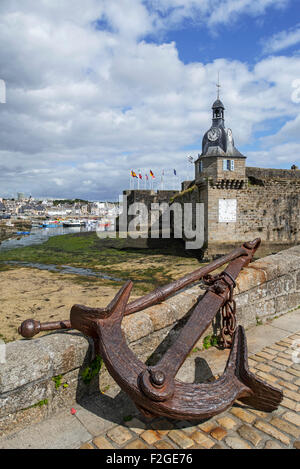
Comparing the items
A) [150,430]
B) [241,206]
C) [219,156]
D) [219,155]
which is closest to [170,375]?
[150,430]

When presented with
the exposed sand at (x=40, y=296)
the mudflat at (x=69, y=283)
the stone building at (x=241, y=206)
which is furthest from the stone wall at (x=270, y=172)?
the exposed sand at (x=40, y=296)

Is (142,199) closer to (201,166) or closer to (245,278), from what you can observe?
(201,166)

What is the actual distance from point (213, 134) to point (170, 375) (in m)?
26.7

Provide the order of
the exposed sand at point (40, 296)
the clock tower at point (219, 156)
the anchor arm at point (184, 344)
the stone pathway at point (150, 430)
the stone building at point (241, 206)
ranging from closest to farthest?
the anchor arm at point (184, 344)
the stone pathway at point (150, 430)
the exposed sand at point (40, 296)
the stone building at point (241, 206)
the clock tower at point (219, 156)

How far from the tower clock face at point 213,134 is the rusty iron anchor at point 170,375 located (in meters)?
25.6

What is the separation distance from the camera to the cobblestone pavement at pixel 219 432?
189 centimetres

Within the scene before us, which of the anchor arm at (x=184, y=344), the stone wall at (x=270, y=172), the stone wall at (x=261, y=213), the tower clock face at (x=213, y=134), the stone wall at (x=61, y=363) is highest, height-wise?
the tower clock face at (x=213, y=134)

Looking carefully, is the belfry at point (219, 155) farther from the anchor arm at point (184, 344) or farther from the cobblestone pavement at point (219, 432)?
the cobblestone pavement at point (219, 432)

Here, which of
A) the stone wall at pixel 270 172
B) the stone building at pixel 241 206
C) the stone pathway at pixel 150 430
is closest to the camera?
the stone pathway at pixel 150 430

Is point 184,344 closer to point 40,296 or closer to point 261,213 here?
point 40,296

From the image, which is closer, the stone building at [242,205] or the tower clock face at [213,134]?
the stone building at [242,205]

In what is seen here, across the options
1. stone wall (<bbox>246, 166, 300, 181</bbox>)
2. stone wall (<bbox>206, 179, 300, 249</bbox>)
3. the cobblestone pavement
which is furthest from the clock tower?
the cobblestone pavement

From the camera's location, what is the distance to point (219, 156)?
20594mm

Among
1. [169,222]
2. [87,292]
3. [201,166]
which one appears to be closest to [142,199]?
[169,222]
